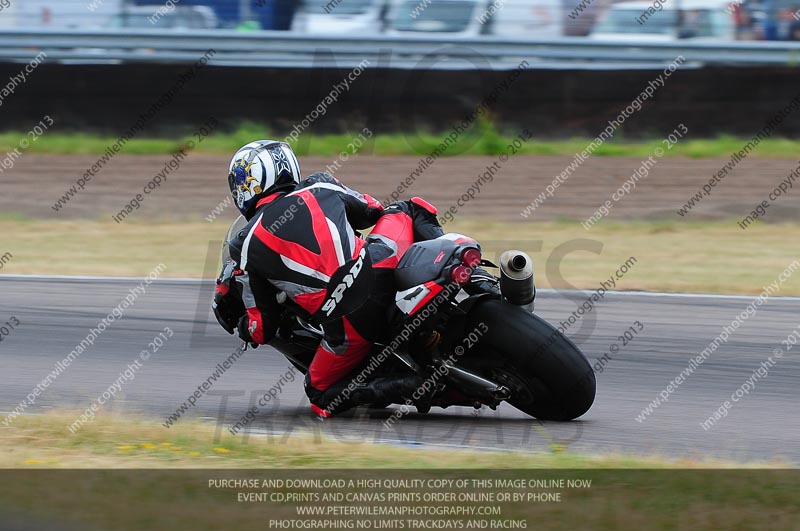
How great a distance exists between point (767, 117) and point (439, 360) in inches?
408

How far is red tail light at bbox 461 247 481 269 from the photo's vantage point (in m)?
5.50

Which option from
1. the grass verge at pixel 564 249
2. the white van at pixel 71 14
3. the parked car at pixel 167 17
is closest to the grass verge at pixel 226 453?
the grass verge at pixel 564 249

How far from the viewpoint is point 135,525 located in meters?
3.96

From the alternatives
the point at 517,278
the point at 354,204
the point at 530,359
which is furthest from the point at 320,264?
the point at 530,359

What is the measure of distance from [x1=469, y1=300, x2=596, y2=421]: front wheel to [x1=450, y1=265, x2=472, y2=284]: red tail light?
6.9 inches

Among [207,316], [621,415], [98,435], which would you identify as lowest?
[207,316]

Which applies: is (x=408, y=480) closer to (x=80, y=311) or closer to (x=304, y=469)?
(x=304, y=469)

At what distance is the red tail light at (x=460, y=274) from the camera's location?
5.47 m

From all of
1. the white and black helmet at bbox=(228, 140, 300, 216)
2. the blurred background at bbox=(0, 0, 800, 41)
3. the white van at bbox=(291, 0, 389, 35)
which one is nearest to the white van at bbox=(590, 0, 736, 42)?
the blurred background at bbox=(0, 0, 800, 41)

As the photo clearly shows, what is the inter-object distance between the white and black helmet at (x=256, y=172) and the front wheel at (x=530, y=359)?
1.16m

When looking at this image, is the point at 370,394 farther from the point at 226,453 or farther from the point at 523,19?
the point at 523,19

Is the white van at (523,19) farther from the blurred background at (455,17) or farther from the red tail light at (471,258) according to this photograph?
the red tail light at (471,258)

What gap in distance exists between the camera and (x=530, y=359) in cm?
550

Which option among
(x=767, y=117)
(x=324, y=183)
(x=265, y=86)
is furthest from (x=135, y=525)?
(x=767, y=117)
